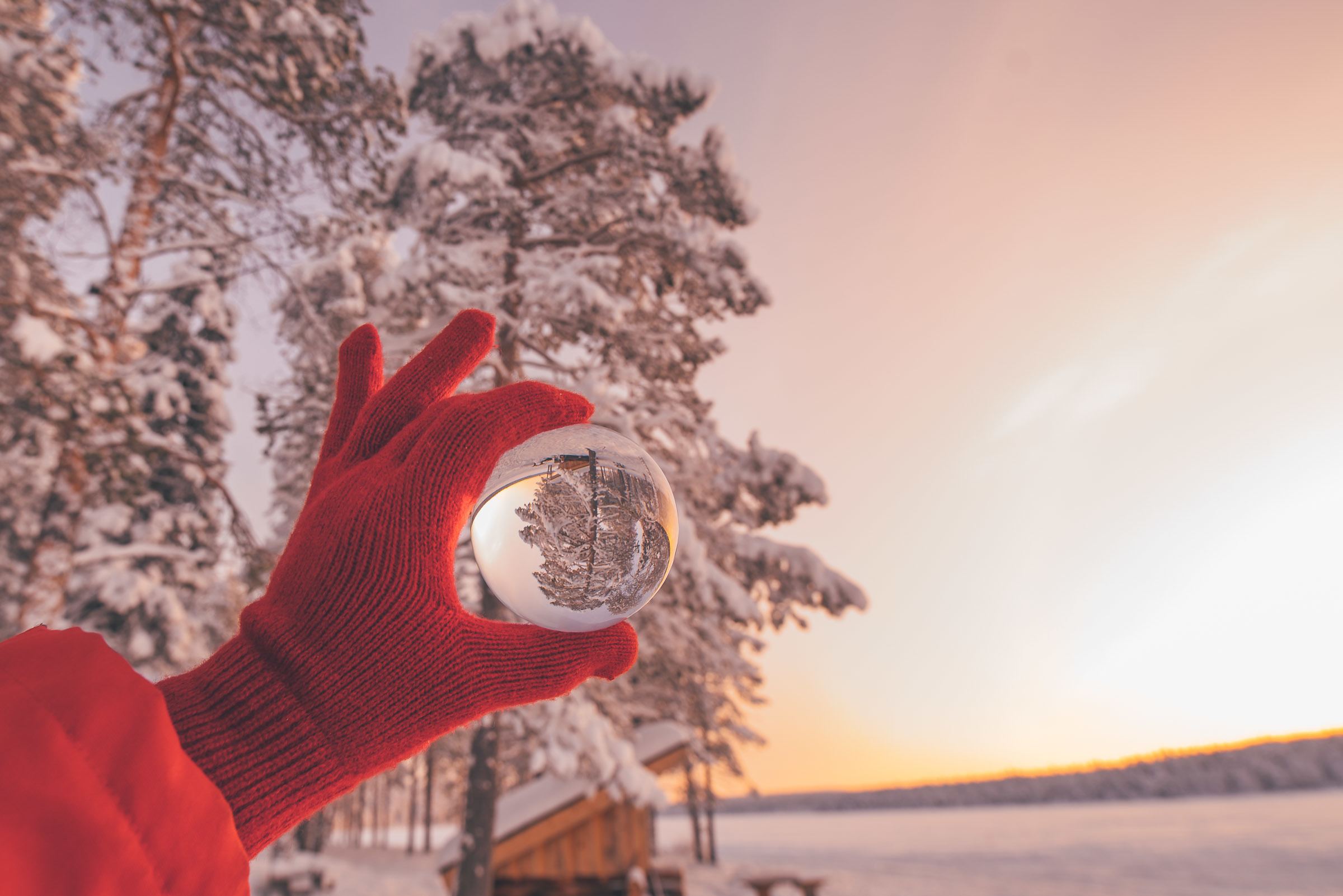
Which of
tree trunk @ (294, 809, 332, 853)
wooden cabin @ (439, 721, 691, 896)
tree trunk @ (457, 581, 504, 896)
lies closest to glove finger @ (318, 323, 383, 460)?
tree trunk @ (457, 581, 504, 896)

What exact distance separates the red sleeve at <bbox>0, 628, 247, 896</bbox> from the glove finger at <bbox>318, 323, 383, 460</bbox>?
85 centimetres

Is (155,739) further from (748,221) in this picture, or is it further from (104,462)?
(748,221)

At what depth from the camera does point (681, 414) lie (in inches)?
311

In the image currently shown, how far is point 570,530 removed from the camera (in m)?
1.62

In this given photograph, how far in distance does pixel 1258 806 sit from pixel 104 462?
70.3 meters

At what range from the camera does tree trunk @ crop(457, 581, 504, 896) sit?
6914 millimetres

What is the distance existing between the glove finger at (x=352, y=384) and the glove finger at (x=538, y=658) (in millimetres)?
621

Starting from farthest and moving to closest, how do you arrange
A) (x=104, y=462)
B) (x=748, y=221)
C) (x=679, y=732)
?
1. (x=679, y=732)
2. (x=748, y=221)
3. (x=104, y=462)

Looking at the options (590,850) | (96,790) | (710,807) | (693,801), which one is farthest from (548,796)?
(710,807)

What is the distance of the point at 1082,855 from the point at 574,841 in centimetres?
2804

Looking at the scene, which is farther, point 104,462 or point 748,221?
point 748,221

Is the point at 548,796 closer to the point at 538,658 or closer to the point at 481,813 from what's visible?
the point at 481,813

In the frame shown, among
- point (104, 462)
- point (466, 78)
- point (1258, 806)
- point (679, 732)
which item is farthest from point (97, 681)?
point (1258, 806)

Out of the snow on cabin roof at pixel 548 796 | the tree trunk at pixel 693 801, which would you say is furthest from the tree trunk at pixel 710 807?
the snow on cabin roof at pixel 548 796
